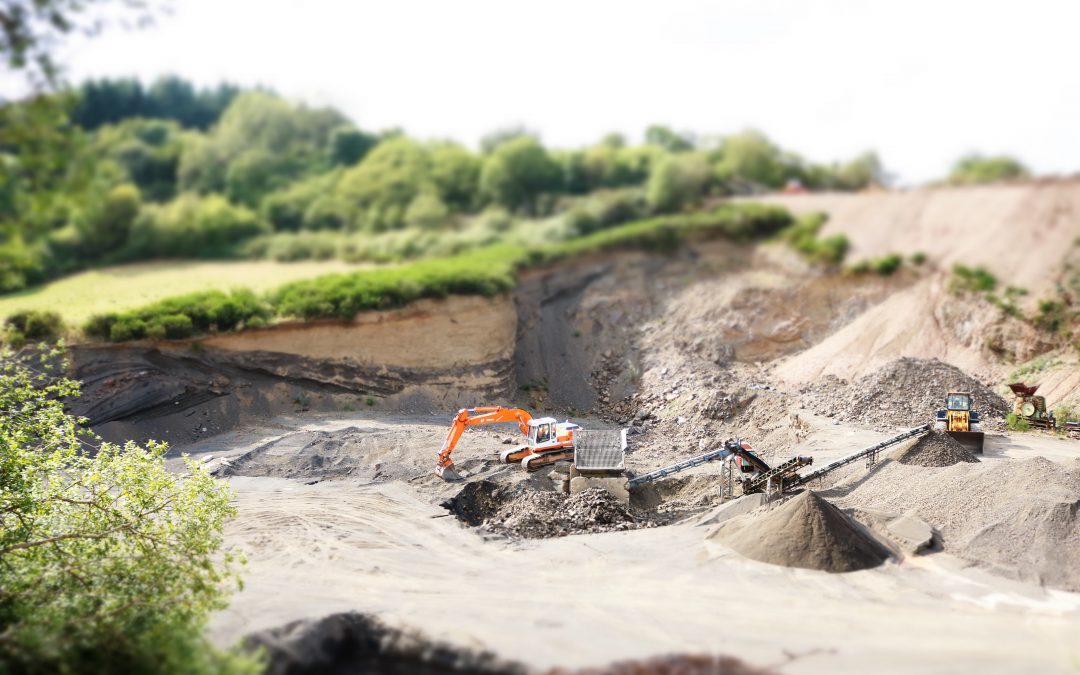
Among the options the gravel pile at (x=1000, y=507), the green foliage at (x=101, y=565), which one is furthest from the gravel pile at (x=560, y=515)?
the green foliage at (x=101, y=565)

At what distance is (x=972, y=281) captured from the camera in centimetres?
3184

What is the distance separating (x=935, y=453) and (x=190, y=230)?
36.3 meters

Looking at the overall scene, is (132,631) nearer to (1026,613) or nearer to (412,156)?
(1026,613)

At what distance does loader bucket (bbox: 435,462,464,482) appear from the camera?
2120cm

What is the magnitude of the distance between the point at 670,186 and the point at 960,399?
2225 cm

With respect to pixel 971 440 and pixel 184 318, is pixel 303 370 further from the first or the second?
pixel 971 440

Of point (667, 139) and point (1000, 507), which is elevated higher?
point (667, 139)

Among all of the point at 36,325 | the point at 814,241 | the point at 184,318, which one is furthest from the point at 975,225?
the point at 36,325

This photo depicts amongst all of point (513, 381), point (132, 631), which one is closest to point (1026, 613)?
point (132, 631)

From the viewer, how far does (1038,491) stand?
1733 centimetres

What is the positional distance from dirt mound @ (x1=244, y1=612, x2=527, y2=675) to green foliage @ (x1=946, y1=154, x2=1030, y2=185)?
31.6 meters

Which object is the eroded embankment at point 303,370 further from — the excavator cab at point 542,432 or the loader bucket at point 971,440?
the loader bucket at point 971,440

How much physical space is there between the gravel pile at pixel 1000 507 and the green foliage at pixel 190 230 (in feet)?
113

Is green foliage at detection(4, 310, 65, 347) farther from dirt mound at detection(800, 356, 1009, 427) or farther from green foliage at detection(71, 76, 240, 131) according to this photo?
green foliage at detection(71, 76, 240, 131)
